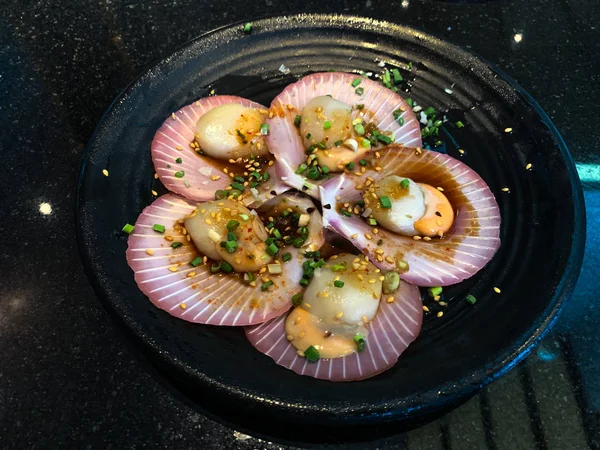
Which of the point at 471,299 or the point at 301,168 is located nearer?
the point at 471,299

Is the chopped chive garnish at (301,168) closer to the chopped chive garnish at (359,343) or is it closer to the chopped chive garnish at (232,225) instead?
the chopped chive garnish at (232,225)

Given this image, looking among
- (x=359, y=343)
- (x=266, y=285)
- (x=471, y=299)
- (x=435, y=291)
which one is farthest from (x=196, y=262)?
(x=471, y=299)

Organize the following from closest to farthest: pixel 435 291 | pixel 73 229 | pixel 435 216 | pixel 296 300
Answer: pixel 296 300 < pixel 435 291 < pixel 435 216 < pixel 73 229

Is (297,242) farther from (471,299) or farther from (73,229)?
(73,229)

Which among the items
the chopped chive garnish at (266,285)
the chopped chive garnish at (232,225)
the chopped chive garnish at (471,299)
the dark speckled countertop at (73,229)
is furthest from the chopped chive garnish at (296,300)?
the chopped chive garnish at (471,299)

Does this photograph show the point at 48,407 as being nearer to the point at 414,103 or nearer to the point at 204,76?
the point at 204,76

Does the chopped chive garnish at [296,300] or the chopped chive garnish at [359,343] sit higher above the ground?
the chopped chive garnish at [359,343]

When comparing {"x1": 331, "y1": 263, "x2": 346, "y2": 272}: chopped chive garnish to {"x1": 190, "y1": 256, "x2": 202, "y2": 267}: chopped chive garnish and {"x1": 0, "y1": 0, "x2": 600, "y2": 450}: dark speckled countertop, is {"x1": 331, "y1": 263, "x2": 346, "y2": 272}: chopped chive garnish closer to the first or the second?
{"x1": 190, "y1": 256, "x2": 202, "y2": 267}: chopped chive garnish
